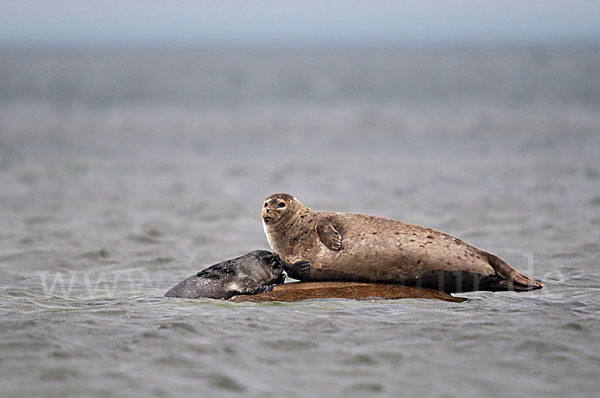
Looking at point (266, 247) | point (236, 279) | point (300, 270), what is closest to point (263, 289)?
point (236, 279)

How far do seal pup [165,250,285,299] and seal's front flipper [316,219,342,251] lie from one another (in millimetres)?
512

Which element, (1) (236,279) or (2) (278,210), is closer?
(1) (236,279)

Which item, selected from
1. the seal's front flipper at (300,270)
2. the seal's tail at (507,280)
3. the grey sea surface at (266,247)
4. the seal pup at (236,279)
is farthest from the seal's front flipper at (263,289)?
the seal's tail at (507,280)

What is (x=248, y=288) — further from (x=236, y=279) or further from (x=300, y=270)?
(x=300, y=270)

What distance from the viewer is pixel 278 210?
834 cm

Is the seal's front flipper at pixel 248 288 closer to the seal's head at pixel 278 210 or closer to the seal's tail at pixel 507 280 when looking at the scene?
the seal's head at pixel 278 210

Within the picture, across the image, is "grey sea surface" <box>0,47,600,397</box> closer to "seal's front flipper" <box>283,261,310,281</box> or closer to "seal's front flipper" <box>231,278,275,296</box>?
"seal's front flipper" <box>231,278,275,296</box>

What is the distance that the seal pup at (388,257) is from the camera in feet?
25.4

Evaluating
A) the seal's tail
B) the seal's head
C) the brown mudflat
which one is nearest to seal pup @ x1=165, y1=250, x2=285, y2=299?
the brown mudflat

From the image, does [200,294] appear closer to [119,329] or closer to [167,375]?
[119,329]

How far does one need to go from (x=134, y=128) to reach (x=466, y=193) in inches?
910

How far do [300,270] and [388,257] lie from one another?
34.7 inches

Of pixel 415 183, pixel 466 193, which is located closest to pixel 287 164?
pixel 415 183

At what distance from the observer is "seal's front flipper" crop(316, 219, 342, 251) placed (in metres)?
7.96
